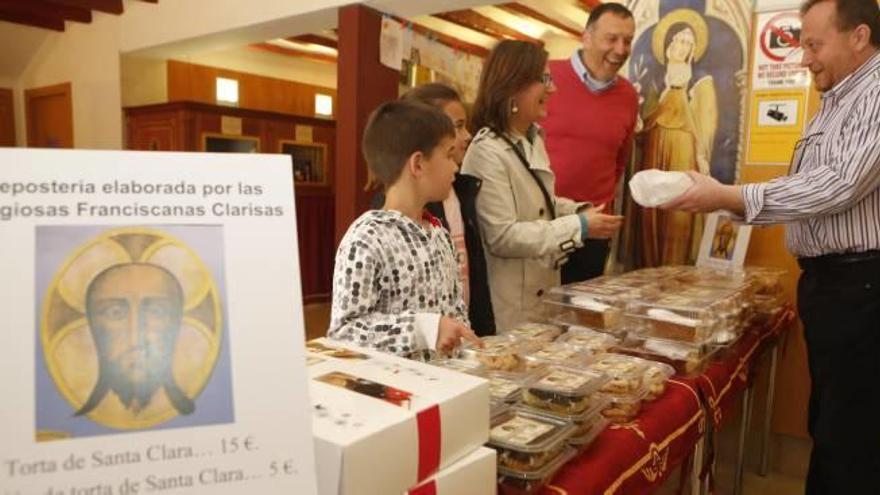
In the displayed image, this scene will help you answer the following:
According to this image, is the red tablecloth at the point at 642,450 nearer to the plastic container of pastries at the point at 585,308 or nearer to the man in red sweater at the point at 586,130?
the plastic container of pastries at the point at 585,308

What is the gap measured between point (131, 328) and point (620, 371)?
1022mm

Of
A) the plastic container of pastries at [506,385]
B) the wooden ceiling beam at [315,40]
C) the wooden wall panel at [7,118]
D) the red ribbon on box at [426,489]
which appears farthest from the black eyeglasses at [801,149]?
the wooden wall panel at [7,118]

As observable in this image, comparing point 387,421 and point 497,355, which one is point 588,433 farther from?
point 387,421

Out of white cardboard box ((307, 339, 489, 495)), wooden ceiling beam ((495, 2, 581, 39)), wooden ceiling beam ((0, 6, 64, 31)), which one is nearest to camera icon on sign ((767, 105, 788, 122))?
white cardboard box ((307, 339, 489, 495))

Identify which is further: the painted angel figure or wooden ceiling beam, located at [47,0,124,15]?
wooden ceiling beam, located at [47,0,124,15]

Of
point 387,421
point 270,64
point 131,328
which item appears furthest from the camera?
point 270,64

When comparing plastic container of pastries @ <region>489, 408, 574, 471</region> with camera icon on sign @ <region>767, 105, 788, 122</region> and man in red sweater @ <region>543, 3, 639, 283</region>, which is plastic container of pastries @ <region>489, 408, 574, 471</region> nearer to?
man in red sweater @ <region>543, 3, 639, 283</region>

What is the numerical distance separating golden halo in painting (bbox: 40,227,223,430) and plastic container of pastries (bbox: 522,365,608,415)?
70cm

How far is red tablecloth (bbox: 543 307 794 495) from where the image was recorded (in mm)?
1041

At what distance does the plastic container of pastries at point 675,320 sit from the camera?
5.41 feet

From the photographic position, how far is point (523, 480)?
3.12 ft

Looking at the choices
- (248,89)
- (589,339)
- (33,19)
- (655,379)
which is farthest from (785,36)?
(33,19)

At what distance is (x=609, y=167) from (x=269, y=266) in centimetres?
209

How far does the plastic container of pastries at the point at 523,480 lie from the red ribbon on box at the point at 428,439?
22cm
